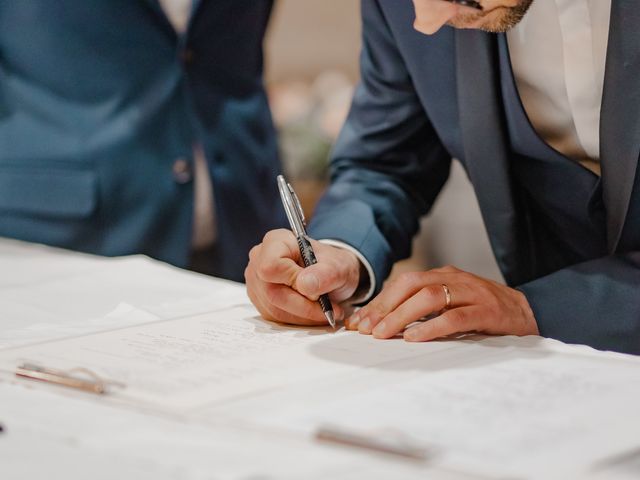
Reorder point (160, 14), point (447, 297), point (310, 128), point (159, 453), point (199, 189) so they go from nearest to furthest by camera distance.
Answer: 1. point (159, 453)
2. point (447, 297)
3. point (160, 14)
4. point (199, 189)
5. point (310, 128)

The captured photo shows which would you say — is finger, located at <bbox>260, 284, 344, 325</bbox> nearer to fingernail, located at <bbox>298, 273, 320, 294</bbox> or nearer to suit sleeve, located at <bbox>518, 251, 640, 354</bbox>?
fingernail, located at <bbox>298, 273, 320, 294</bbox>

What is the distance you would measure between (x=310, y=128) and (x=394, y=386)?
9.23ft

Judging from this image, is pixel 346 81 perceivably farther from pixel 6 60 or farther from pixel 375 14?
pixel 375 14

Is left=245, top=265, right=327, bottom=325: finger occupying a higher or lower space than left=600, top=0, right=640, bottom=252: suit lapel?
lower

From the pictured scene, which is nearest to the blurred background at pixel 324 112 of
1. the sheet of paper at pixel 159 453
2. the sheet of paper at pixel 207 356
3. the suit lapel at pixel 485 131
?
the suit lapel at pixel 485 131

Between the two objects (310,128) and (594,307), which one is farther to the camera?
(310,128)

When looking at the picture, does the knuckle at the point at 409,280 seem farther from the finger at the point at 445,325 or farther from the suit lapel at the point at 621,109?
the suit lapel at the point at 621,109

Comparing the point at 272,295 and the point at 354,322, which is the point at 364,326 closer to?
the point at 354,322

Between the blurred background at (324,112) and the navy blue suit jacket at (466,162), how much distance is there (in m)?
1.86

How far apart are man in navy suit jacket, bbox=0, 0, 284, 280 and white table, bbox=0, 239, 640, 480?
33.8 inches

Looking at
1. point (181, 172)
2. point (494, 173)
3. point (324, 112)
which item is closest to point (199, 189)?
point (181, 172)

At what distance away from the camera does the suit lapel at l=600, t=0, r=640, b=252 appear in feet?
4.21

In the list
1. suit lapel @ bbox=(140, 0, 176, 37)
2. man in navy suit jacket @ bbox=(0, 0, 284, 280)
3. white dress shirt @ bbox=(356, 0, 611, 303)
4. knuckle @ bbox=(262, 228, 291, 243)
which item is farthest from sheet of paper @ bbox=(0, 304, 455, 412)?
suit lapel @ bbox=(140, 0, 176, 37)

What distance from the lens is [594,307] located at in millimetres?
1323
